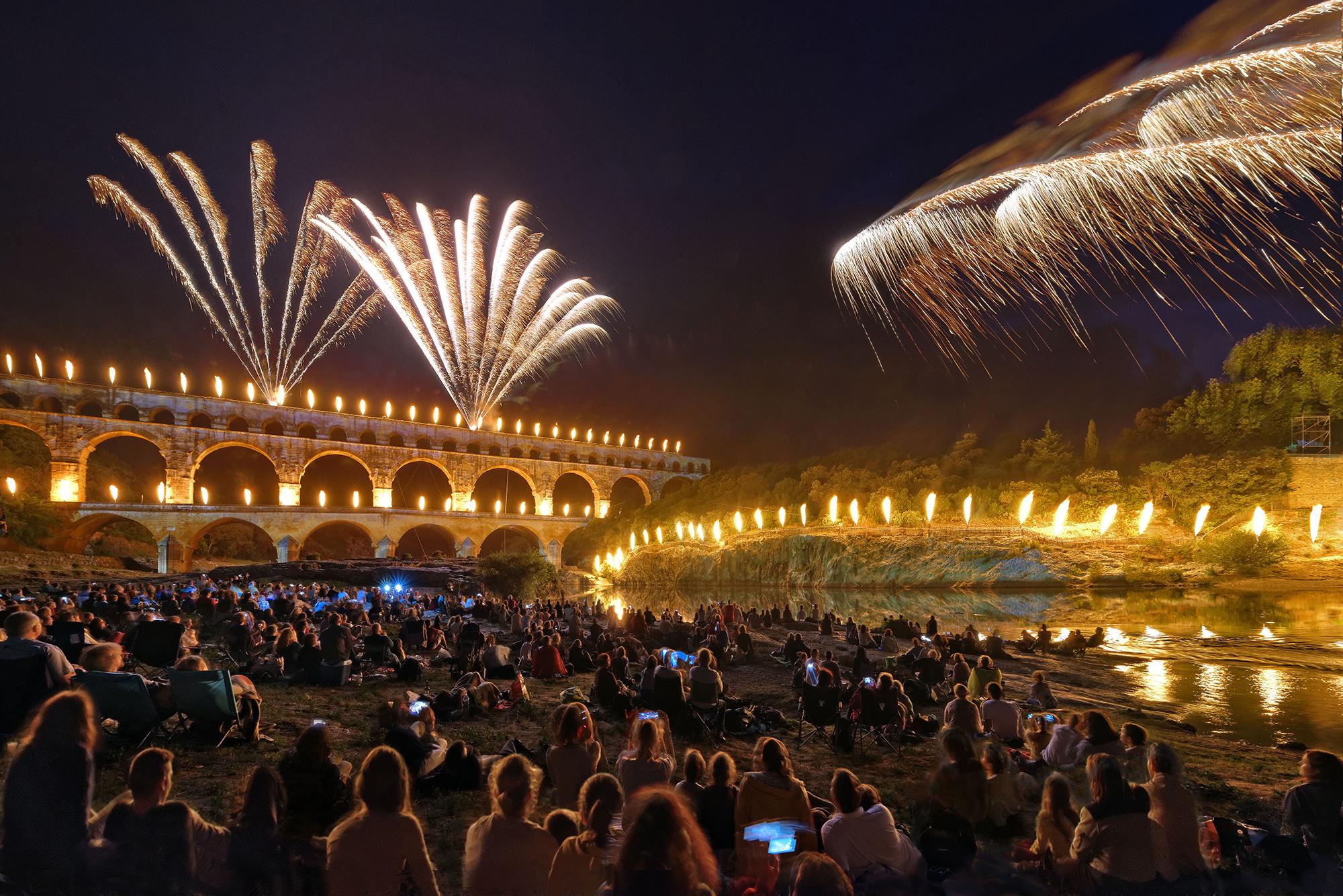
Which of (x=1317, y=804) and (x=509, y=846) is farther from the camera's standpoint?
(x=1317, y=804)

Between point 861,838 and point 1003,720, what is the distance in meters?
4.40

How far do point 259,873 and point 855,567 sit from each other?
34.9 metres

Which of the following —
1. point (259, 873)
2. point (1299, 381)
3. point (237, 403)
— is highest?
point (237, 403)

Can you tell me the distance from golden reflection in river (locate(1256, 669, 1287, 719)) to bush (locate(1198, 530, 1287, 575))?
19.8m

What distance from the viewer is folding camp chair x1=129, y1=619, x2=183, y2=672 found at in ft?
28.6

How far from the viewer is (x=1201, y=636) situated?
16516mm

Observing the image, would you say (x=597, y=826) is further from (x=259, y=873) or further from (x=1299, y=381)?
(x=1299, y=381)

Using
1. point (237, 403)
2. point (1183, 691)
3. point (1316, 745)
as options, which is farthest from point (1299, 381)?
point (237, 403)

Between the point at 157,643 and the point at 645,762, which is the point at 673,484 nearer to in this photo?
the point at 157,643

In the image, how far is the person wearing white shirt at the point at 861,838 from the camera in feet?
11.0

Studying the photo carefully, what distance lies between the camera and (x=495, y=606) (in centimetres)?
1902

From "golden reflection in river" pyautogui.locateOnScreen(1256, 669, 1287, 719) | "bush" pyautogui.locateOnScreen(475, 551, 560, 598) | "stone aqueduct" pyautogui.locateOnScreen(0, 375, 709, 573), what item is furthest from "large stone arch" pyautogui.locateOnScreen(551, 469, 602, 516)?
"golden reflection in river" pyautogui.locateOnScreen(1256, 669, 1287, 719)

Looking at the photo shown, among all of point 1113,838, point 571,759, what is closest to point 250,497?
point 571,759

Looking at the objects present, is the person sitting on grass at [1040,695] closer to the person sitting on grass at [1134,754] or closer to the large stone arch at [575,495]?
the person sitting on grass at [1134,754]
